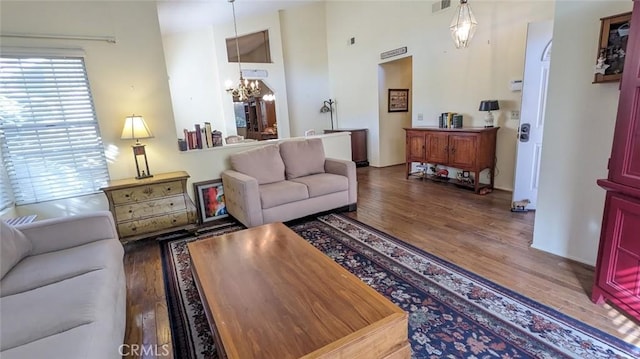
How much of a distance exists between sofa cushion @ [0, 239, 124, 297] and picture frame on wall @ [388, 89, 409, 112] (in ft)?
19.1

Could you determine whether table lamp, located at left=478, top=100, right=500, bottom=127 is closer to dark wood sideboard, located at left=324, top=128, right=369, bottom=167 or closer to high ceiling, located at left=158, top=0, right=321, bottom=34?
dark wood sideboard, located at left=324, top=128, right=369, bottom=167

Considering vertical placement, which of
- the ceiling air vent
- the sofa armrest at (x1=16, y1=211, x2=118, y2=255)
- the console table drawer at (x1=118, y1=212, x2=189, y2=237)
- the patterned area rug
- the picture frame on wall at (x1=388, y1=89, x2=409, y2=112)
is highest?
the ceiling air vent

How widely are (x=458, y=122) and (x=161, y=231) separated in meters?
4.31

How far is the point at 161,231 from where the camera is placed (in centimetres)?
317

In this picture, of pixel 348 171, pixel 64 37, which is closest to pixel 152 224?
pixel 64 37

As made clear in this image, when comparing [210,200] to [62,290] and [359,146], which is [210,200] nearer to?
[62,290]

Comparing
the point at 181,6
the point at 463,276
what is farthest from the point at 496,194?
the point at 181,6

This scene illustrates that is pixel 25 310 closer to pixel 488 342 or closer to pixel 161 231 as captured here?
pixel 161 231

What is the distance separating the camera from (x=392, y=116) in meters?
6.71

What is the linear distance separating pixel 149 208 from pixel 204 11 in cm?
417

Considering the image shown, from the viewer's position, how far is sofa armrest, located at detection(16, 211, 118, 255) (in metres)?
2.00

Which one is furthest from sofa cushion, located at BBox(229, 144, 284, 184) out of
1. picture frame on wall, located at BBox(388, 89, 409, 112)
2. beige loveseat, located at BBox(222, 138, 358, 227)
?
picture frame on wall, located at BBox(388, 89, 409, 112)

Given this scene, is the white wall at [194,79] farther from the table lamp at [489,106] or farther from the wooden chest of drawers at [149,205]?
the table lamp at [489,106]

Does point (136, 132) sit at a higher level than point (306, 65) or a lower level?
lower
